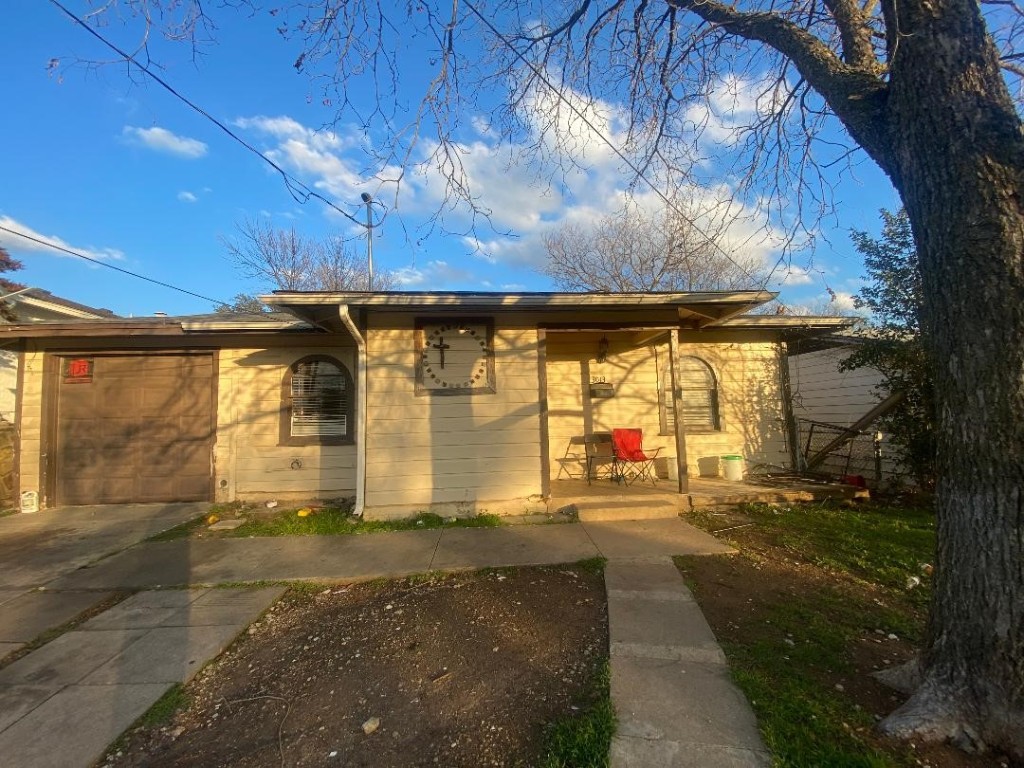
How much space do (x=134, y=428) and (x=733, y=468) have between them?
9165 millimetres

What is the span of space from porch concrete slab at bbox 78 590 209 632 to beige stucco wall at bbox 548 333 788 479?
5.04 m

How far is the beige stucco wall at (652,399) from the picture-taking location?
25.3 ft

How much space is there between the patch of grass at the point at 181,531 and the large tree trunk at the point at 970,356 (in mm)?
6623

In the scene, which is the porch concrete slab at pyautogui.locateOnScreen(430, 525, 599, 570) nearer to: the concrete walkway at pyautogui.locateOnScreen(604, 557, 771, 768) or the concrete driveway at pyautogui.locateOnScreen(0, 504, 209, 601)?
the concrete walkway at pyautogui.locateOnScreen(604, 557, 771, 768)

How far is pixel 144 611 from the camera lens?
12.1 ft

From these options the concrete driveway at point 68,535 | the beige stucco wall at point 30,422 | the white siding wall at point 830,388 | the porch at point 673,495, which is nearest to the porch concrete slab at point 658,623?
the porch at point 673,495

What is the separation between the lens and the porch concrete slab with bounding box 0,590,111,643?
344 cm

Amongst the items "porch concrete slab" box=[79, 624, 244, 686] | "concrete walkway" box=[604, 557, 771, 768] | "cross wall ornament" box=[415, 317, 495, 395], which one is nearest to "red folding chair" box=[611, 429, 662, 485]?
"cross wall ornament" box=[415, 317, 495, 395]

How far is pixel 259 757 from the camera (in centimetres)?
209

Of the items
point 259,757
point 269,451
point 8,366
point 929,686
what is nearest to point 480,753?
point 259,757

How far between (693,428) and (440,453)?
4327 millimetres

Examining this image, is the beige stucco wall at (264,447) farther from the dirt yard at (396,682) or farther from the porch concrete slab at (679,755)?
the porch concrete slab at (679,755)

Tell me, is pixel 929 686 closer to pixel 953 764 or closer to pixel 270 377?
pixel 953 764

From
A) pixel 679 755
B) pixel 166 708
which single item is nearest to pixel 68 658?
pixel 166 708
